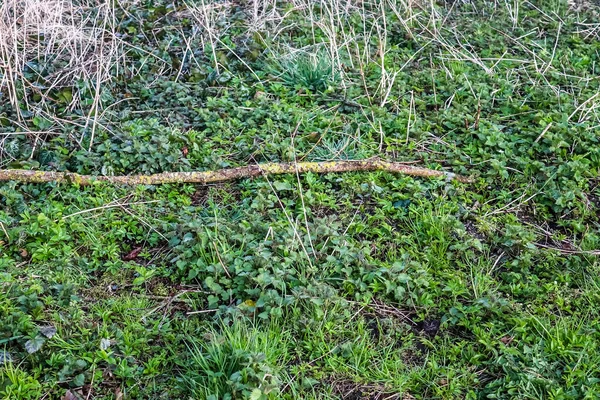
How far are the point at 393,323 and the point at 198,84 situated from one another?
9.08ft

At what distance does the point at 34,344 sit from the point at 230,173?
169cm

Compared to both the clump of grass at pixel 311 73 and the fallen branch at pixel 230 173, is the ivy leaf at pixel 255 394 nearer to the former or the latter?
the fallen branch at pixel 230 173

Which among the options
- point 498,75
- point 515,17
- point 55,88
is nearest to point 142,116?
point 55,88

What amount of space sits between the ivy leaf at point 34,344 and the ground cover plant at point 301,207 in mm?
69

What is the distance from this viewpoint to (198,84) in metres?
5.22

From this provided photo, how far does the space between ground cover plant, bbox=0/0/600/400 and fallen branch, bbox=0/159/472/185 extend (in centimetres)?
6

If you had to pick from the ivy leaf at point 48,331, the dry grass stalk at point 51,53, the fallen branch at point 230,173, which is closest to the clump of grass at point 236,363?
the ivy leaf at point 48,331

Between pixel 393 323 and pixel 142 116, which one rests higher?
pixel 142 116

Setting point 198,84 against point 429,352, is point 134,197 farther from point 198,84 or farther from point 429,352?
point 429,352

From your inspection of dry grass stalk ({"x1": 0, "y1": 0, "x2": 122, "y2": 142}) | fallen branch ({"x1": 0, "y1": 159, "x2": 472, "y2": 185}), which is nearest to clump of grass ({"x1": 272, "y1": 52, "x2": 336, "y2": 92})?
fallen branch ({"x1": 0, "y1": 159, "x2": 472, "y2": 185})

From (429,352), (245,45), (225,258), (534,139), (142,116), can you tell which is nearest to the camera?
(429,352)

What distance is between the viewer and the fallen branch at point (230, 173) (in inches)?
165

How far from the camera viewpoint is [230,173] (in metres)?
4.27

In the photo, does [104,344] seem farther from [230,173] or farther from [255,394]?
[230,173]
